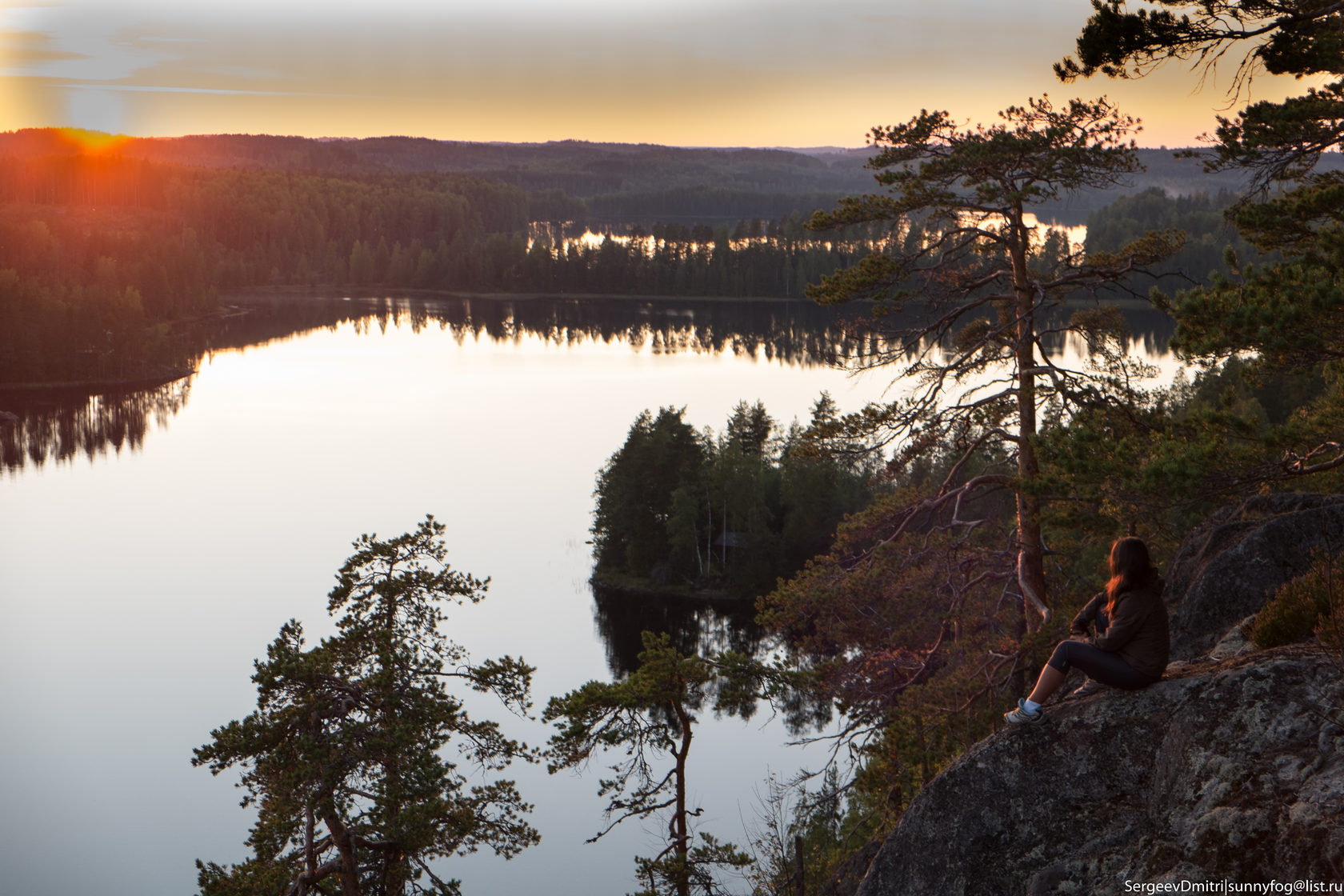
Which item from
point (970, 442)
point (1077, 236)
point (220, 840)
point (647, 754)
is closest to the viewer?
point (970, 442)

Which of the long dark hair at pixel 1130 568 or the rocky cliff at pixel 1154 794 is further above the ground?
the long dark hair at pixel 1130 568

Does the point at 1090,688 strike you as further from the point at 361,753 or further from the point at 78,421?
the point at 78,421

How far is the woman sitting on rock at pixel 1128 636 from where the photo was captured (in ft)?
22.4

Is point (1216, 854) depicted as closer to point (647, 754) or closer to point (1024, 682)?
point (1024, 682)

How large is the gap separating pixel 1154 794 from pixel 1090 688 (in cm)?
92

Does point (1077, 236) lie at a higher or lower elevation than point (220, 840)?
higher

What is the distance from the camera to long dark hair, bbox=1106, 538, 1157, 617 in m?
6.87

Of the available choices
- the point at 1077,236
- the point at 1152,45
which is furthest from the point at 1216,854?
the point at 1077,236

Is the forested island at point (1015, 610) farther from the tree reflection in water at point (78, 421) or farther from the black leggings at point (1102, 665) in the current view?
the tree reflection in water at point (78, 421)

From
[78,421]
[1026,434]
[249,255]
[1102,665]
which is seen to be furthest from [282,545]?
Result: [249,255]

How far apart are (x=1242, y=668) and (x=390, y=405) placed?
7831cm

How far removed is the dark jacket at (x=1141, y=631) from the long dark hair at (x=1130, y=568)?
3 centimetres

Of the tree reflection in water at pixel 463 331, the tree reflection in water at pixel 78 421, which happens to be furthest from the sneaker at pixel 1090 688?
the tree reflection in water at pixel 78 421

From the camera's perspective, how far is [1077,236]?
619 ft
